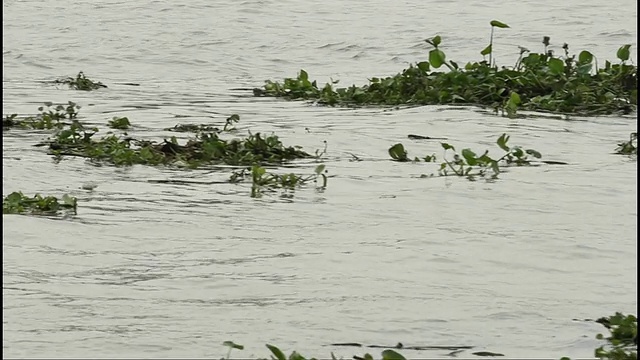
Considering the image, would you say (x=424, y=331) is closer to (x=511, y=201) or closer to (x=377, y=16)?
(x=511, y=201)

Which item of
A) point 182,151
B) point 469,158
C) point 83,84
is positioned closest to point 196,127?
point 182,151

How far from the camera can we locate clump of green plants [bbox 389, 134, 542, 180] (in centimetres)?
748

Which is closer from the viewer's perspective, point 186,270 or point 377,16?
point 186,270

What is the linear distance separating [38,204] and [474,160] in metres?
2.69

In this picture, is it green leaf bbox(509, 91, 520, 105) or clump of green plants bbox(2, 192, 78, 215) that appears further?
green leaf bbox(509, 91, 520, 105)

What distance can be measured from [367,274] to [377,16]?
16.2 metres

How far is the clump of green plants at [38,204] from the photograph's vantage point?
20.6 feet

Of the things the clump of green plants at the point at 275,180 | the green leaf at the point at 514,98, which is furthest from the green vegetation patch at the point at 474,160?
the green leaf at the point at 514,98

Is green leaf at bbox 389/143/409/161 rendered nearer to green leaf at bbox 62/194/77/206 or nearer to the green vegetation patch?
the green vegetation patch

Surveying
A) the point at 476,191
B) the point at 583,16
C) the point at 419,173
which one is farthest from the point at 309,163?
the point at 583,16

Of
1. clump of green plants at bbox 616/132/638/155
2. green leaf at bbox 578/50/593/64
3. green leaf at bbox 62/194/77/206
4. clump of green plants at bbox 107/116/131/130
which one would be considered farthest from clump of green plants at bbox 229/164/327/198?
green leaf at bbox 578/50/593/64

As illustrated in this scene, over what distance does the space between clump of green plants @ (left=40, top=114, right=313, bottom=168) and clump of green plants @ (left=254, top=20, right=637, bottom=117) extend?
7.24 feet

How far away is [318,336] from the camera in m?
4.43

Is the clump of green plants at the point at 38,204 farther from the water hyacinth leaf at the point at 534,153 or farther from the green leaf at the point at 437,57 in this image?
the green leaf at the point at 437,57
